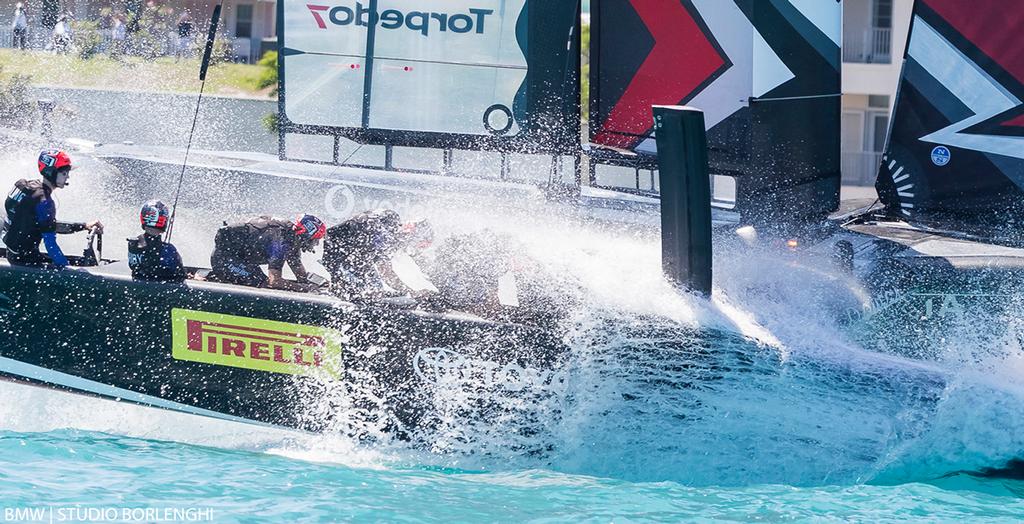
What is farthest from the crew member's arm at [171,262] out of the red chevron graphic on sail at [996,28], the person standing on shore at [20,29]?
the person standing on shore at [20,29]

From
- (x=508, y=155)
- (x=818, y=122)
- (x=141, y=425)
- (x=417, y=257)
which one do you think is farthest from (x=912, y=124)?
(x=141, y=425)

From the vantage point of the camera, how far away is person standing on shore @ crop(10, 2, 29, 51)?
56.0 ft

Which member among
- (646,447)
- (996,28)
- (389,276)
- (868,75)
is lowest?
(646,447)

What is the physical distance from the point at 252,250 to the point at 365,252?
62 centimetres

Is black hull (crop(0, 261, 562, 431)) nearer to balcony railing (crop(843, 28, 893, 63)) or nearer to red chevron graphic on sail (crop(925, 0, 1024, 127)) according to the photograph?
red chevron graphic on sail (crop(925, 0, 1024, 127))

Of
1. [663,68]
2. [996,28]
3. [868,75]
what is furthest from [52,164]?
[868,75]

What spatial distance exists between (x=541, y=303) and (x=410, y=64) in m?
3.21

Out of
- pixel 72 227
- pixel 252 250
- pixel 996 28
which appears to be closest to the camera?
pixel 252 250

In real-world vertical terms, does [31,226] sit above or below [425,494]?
above

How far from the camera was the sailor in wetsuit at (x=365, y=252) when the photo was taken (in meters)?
5.66

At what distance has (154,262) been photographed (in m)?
5.74

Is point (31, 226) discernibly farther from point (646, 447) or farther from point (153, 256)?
point (646, 447)

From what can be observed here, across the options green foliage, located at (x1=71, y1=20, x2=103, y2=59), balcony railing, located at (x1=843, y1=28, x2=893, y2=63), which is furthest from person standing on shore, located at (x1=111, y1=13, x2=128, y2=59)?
balcony railing, located at (x1=843, y1=28, x2=893, y2=63)

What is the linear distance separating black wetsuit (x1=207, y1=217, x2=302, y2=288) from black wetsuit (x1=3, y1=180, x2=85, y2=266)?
802mm
